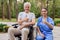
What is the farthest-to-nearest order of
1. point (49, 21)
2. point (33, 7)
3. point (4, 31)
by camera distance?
point (33, 7), point (4, 31), point (49, 21)

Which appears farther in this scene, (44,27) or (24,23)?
(24,23)

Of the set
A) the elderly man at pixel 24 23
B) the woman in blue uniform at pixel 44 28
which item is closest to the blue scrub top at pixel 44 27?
the woman in blue uniform at pixel 44 28

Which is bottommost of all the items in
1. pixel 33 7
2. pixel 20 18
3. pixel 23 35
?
pixel 33 7

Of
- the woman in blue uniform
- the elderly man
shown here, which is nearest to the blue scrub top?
the woman in blue uniform

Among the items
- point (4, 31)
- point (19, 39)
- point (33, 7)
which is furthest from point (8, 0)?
point (19, 39)

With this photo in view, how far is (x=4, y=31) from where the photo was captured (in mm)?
A: 15586

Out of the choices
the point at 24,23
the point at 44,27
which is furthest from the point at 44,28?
the point at 24,23

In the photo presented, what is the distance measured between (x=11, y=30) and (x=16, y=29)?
0.46 feet

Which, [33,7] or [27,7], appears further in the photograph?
[33,7]

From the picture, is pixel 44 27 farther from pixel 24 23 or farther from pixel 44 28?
pixel 24 23

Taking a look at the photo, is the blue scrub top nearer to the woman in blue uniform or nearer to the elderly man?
the woman in blue uniform

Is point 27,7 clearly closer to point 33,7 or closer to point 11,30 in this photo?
point 11,30

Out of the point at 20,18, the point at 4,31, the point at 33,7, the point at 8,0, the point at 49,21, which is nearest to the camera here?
the point at 49,21

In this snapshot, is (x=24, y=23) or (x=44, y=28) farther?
(x=24, y=23)
